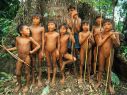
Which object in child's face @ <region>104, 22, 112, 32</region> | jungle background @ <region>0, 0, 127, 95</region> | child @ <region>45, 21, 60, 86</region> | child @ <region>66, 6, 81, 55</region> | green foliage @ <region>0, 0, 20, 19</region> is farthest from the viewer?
green foliage @ <region>0, 0, 20, 19</region>

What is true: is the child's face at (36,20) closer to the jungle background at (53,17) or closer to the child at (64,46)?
the child at (64,46)

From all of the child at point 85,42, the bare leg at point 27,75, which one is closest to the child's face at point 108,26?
the child at point 85,42

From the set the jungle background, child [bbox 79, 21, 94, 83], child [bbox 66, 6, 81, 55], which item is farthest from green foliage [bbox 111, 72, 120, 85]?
child [bbox 66, 6, 81, 55]

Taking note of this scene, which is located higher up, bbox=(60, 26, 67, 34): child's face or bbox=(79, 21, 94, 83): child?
bbox=(60, 26, 67, 34): child's face

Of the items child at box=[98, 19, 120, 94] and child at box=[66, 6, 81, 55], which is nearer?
child at box=[98, 19, 120, 94]

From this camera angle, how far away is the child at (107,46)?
653cm

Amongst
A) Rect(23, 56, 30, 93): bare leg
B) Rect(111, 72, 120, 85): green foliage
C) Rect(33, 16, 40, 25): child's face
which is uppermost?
Rect(33, 16, 40, 25): child's face

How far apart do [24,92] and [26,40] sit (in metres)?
1.02

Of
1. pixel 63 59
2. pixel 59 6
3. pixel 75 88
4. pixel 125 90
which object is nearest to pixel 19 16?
pixel 59 6

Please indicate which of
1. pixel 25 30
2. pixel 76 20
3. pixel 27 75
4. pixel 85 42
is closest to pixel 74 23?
pixel 76 20

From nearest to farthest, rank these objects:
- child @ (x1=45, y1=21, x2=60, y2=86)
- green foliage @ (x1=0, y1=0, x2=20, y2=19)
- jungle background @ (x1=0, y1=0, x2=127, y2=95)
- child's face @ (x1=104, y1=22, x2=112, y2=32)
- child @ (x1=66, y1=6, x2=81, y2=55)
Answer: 1. child's face @ (x1=104, y1=22, x2=112, y2=32)
2. child @ (x1=45, y1=21, x2=60, y2=86)
3. child @ (x1=66, y1=6, x2=81, y2=55)
4. jungle background @ (x1=0, y1=0, x2=127, y2=95)
5. green foliage @ (x1=0, y1=0, x2=20, y2=19)

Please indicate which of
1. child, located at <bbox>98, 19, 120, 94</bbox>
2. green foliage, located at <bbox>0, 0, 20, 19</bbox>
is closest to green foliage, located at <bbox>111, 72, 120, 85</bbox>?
child, located at <bbox>98, 19, 120, 94</bbox>

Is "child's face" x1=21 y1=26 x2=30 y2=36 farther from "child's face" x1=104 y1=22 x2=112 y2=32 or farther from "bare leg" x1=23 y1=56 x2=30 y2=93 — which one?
"child's face" x1=104 y1=22 x2=112 y2=32

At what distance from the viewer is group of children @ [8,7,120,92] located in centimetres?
659
